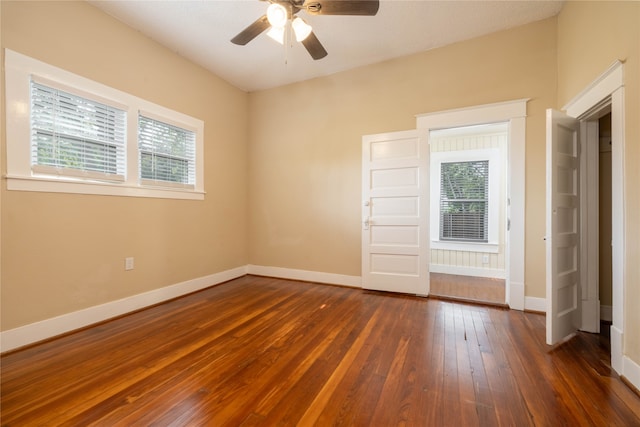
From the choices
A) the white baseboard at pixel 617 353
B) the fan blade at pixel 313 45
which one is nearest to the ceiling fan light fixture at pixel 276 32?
the fan blade at pixel 313 45

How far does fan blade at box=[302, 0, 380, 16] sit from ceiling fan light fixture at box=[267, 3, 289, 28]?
6.4 inches

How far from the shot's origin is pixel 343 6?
1970 mm

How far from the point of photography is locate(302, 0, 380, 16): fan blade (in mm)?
1918

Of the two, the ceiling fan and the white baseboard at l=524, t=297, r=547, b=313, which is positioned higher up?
the ceiling fan

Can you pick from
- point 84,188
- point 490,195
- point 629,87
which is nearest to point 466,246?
point 490,195

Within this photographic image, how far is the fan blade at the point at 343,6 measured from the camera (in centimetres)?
192

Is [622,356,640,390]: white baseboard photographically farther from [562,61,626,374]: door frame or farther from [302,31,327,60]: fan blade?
[302,31,327,60]: fan blade

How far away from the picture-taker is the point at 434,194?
17.1 feet

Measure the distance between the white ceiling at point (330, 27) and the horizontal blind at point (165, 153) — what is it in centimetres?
105

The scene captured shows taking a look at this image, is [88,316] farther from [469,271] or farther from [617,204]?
[469,271]

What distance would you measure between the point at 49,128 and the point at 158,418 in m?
2.60

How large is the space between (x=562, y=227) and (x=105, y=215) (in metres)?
4.43

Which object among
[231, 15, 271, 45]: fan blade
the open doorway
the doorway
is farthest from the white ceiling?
the open doorway

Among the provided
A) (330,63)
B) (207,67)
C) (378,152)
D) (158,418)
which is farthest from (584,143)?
(207,67)
